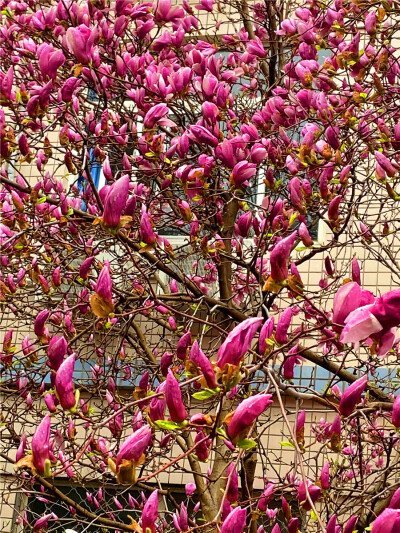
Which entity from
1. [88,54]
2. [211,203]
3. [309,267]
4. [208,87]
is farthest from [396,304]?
[309,267]

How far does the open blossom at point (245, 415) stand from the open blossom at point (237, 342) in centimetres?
6

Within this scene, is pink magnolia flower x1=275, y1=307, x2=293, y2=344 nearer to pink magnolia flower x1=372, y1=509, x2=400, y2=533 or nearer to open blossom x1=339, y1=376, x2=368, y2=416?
open blossom x1=339, y1=376, x2=368, y2=416

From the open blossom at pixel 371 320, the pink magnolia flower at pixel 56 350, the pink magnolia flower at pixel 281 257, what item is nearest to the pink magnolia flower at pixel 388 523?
the open blossom at pixel 371 320

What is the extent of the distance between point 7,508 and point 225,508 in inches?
129

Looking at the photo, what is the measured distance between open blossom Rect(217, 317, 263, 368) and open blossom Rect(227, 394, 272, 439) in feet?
0.18

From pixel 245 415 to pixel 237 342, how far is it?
0.31 feet

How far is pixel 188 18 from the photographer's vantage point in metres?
3.13

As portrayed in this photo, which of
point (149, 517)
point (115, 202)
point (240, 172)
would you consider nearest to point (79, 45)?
point (240, 172)

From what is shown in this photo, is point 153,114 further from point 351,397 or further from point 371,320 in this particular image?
point 371,320

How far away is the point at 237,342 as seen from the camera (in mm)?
955

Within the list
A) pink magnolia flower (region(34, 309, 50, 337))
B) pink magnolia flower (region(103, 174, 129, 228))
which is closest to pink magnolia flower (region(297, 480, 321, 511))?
pink magnolia flower (region(103, 174, 129, 228))

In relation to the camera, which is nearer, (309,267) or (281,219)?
(281,219)

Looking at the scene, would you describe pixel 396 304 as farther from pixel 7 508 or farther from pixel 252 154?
pixel 7 508

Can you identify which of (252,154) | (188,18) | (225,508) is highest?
(188,18)
